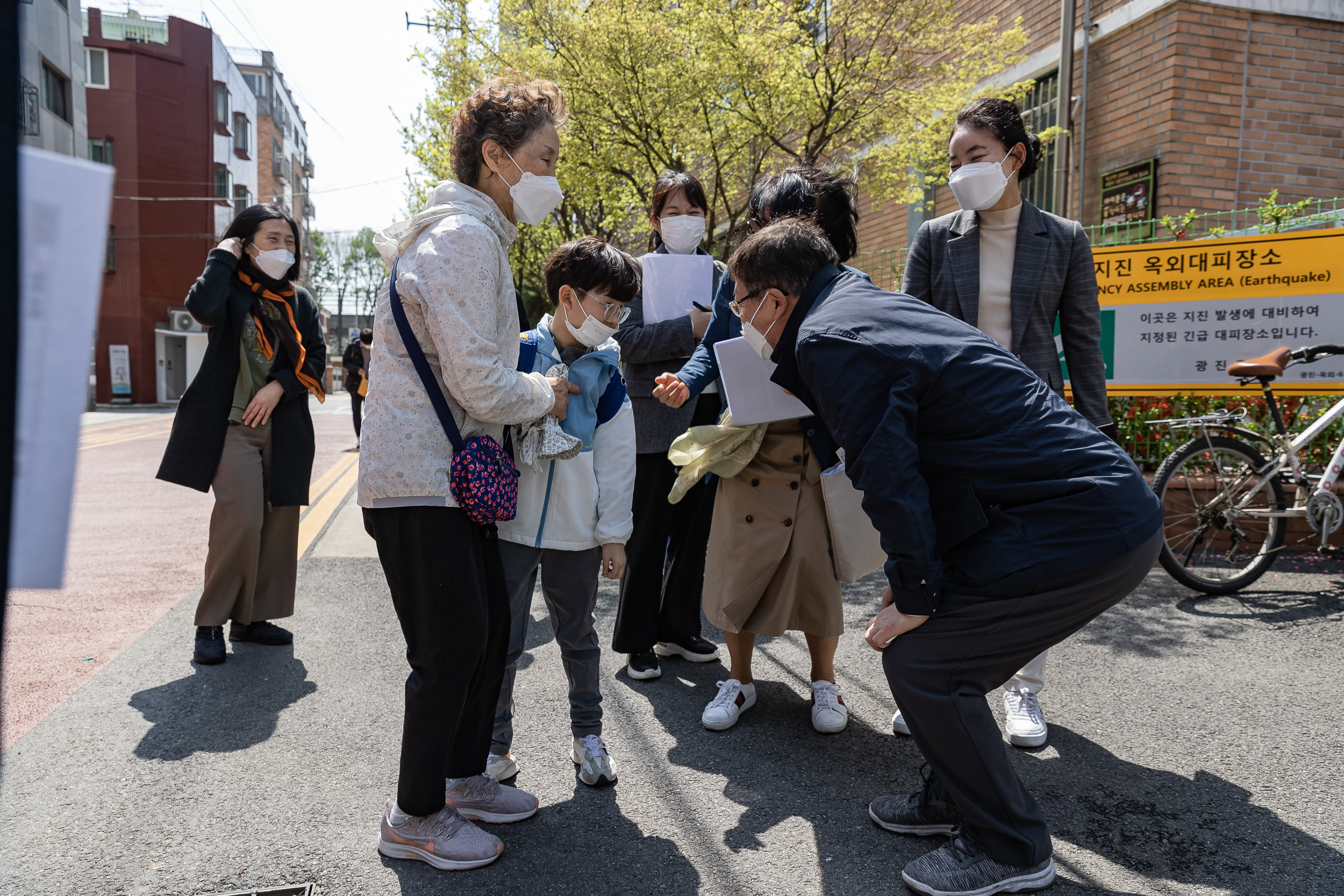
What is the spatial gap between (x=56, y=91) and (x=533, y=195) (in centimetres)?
404

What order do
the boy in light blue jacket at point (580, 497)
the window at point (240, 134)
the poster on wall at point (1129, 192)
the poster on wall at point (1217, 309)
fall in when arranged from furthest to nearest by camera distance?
the window at point (240, 134) → the poster on wall at point (1129, 192) → the poster on wall at point (1217, 309) → the boy in light blue jacket at point (580, 497)

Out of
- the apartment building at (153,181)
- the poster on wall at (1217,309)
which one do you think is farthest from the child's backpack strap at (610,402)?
the apartment building at (153,181)

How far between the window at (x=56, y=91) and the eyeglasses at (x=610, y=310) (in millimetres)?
1882

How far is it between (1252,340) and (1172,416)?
0.73m

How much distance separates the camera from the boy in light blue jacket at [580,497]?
268cm

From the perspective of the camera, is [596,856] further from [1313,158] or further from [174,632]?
[1313,158]

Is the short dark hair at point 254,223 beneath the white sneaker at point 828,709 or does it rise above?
above

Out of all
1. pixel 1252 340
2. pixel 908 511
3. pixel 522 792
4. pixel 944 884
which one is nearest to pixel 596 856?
pixel 522 792

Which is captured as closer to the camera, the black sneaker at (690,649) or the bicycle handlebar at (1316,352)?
the black sneaker at (690,649)

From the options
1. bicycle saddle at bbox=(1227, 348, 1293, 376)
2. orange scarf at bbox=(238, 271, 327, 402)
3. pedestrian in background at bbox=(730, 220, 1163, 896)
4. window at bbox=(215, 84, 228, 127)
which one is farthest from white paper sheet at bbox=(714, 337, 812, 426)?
window at bbox=(215, 84, 228, 127)

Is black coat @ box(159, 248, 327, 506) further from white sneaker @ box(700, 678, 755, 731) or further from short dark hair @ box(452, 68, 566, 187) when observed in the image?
white sneaker @ box(700, 678, 755, 731)

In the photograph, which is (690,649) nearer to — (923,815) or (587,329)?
(923,815)

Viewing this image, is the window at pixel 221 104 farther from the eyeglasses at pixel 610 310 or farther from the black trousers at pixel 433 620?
the black trousers at pixel 433 620

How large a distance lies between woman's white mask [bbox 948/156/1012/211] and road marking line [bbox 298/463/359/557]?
377 centimetres
